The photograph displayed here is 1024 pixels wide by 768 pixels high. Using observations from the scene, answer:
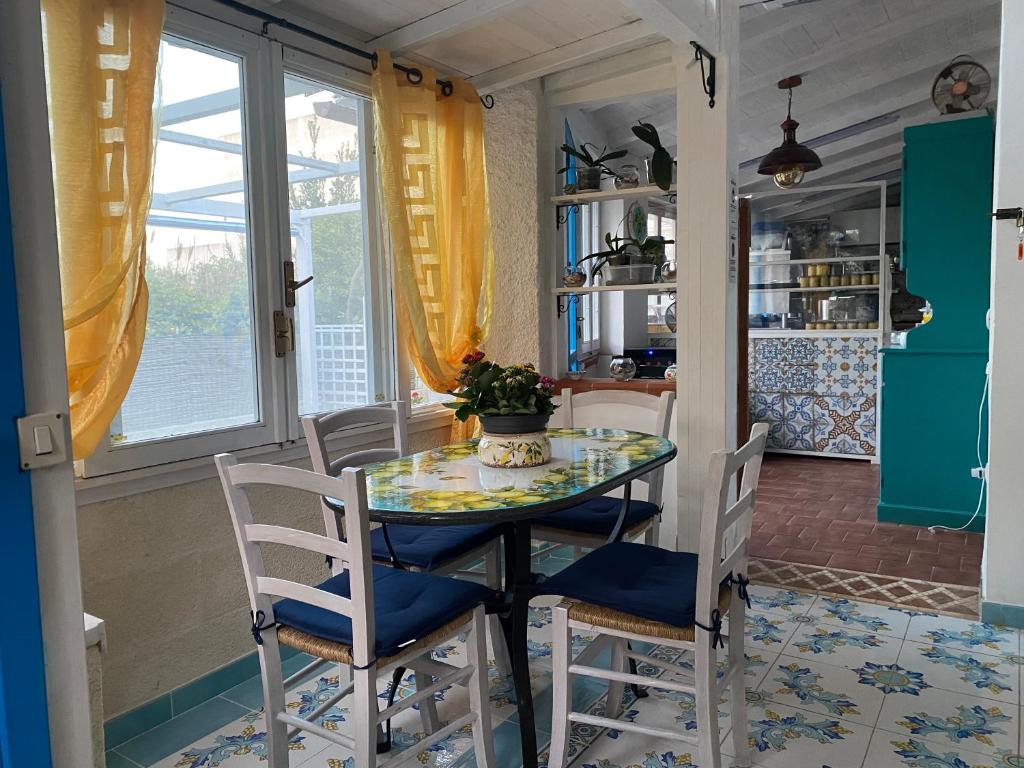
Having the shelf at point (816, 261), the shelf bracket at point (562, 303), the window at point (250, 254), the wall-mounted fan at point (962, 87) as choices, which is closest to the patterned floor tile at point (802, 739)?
the window at point (250, 254)

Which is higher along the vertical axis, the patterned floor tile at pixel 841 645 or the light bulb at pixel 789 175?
the light bulb at pixel 789 175

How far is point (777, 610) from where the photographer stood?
→ 3.07m

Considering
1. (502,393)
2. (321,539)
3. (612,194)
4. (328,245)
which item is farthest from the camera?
(612,194)

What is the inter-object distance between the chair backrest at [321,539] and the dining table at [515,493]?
0.52ft

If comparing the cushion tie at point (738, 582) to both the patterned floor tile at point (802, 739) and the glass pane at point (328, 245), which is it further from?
the glass pane at point (328, 245)

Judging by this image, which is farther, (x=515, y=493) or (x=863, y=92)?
(x=863, y=92)

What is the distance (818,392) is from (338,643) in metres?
4.93

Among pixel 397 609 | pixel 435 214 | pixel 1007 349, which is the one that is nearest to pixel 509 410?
pixel 397 609

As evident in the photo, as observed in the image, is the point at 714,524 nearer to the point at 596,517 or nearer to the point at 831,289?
the point at 596,517

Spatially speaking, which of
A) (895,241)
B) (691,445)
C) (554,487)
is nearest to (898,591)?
(691,445)

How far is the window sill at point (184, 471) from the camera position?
2.13 m

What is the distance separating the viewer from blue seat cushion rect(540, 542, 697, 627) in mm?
1800

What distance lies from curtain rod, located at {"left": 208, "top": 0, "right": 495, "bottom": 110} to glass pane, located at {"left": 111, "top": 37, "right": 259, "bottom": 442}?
171 millimetres

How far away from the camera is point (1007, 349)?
9.14 ft
